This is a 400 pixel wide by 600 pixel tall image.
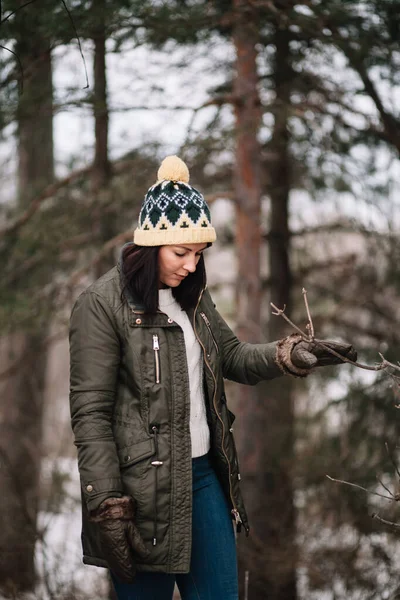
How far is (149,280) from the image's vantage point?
2.95m

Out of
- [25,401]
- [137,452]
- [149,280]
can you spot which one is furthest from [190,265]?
[25,401]

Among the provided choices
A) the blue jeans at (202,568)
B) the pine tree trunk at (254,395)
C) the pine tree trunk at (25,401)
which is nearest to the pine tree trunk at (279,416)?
the pine tree trunk at (254,395)

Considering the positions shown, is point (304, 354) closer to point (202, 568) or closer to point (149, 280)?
point (149, 280)

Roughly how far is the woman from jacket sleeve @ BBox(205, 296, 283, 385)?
4 centimetres

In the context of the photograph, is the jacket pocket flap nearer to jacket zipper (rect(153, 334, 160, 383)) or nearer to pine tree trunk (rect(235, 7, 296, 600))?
jacket zipper (rect(153, 334, 160, 383))

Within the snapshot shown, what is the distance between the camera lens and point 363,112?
21.6 ft

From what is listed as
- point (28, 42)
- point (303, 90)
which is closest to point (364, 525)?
point (303, 90)

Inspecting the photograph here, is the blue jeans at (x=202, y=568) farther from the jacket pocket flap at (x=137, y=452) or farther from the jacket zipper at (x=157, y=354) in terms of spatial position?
the jacket zipper at (x=157, y=354)

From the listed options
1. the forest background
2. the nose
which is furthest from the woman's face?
the forest background

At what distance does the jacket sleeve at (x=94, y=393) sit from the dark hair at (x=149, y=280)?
0.14m

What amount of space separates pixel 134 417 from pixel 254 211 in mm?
4168

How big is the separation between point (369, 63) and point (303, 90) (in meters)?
1.36

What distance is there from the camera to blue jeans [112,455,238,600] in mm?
2941

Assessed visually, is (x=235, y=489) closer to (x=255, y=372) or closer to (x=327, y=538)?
(x=255, y=372)
